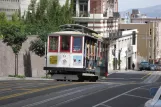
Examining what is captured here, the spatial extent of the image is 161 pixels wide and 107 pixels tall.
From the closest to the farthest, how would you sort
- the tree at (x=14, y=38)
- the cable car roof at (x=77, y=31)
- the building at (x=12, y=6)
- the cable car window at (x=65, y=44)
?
the cable car roof at (x=77, y=31) → the cable car window at (x=65, y=44) → the tree at (x=14, y=38) → the building at (x=12, y=6)

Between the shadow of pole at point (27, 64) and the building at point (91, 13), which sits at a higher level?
the building at point (91, 13)

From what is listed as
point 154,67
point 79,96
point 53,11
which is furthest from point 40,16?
point 79,96

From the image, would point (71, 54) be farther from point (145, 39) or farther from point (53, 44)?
point (145, 39)

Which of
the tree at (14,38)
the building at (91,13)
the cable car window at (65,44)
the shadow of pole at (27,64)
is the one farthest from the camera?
the building at (91,13)

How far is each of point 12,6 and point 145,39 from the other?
183 ft

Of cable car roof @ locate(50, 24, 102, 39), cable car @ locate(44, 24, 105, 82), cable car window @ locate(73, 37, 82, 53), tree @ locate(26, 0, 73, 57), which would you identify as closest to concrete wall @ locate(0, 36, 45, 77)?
cable car roof @ locate(50, 24, 102, 39)

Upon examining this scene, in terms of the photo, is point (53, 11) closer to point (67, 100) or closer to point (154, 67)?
point (154, 67)

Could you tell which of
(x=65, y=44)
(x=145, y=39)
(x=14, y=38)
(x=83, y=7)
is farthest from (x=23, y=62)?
(x=145, y=39)

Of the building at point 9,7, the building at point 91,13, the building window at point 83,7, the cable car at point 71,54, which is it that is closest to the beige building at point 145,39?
the building at point 91,13

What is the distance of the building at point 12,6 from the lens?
63375 millimetres

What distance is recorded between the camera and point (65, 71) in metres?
32.1

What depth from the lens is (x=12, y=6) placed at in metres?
64.0

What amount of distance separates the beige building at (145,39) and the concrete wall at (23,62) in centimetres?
6791

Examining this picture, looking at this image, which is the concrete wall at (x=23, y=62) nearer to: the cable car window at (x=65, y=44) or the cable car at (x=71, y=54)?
the cable car at (x=71, y=54)
